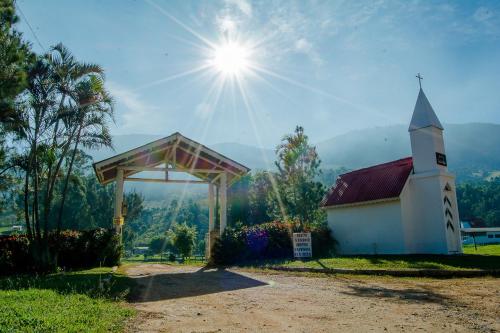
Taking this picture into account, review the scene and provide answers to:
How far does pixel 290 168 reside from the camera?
4541 centimetres

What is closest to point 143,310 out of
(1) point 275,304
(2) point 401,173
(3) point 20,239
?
(1) point 275,304

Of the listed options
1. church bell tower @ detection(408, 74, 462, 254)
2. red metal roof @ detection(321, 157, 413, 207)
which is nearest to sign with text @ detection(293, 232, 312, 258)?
red metal roof @ detection(321, 157, 413, 207)

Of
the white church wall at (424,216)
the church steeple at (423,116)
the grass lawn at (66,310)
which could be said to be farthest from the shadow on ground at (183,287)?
the church steeple at (423,116)

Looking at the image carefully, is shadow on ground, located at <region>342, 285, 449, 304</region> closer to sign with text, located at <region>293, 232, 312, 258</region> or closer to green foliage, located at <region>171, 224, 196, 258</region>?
sign with text, located at <region>293, 232, 312, 258</region>

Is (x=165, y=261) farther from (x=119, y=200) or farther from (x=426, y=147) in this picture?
(x=426, y=147)

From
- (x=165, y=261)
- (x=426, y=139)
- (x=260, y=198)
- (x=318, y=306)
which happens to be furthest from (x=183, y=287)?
(x=260, y=198)

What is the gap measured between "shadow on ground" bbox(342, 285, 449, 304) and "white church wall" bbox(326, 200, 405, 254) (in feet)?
45.9

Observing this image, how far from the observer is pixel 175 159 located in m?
18.4

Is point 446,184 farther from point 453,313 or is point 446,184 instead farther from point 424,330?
point 424,330

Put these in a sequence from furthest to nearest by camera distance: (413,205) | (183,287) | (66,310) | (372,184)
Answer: (372,184) → (413,205) → (183,287) → (66,310)

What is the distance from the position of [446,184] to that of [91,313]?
2213 cm

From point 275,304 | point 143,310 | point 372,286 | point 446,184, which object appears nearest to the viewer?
point 143,310

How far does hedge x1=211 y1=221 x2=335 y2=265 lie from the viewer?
711 inches

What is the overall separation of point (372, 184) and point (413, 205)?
10.7 feet
